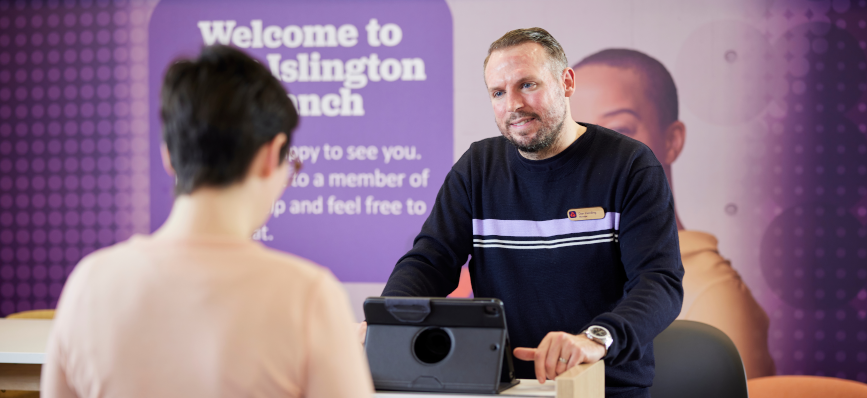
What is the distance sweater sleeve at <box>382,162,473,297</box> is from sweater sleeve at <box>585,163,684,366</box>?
0.47 m

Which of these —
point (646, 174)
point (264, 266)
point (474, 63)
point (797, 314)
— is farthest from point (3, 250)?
point (797, 314)

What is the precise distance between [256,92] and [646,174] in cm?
130

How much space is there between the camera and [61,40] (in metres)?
4.04

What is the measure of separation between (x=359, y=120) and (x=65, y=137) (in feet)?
5.80

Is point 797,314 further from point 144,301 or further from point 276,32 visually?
point 144,301

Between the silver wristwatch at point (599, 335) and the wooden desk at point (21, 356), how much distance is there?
169 cm

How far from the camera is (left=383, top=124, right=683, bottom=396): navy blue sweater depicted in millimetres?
1770

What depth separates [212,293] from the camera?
2.35 ft

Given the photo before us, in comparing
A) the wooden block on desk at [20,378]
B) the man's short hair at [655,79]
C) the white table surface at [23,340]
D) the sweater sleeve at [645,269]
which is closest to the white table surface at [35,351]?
the white table surface at [23,340]

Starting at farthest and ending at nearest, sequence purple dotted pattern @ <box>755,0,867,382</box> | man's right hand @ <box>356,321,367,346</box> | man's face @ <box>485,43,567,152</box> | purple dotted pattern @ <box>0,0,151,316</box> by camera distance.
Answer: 1. purple dotted pattern @ <box>0,0,151,316</box>
2. purple dotted pattern @ <box>755,0,867,382</box>
3. man's face @ <box>485,43,567,152</box>
4. man's right hand @ <box>356,321,367,346</box>

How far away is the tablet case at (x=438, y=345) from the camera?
4.17 ft

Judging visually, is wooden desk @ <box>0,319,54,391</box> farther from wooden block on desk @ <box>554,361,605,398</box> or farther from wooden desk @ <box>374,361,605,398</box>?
wooden block on desk @ <box>554,361,605,398</box>

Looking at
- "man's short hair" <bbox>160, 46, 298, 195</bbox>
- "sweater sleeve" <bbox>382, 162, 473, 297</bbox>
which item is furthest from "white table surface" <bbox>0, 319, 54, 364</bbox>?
"man's short hair" <bbox>160, 46, 298, 195</bbox>

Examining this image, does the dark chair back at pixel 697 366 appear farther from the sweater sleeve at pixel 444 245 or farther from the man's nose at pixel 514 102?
the man's nose at pixel 514 102
